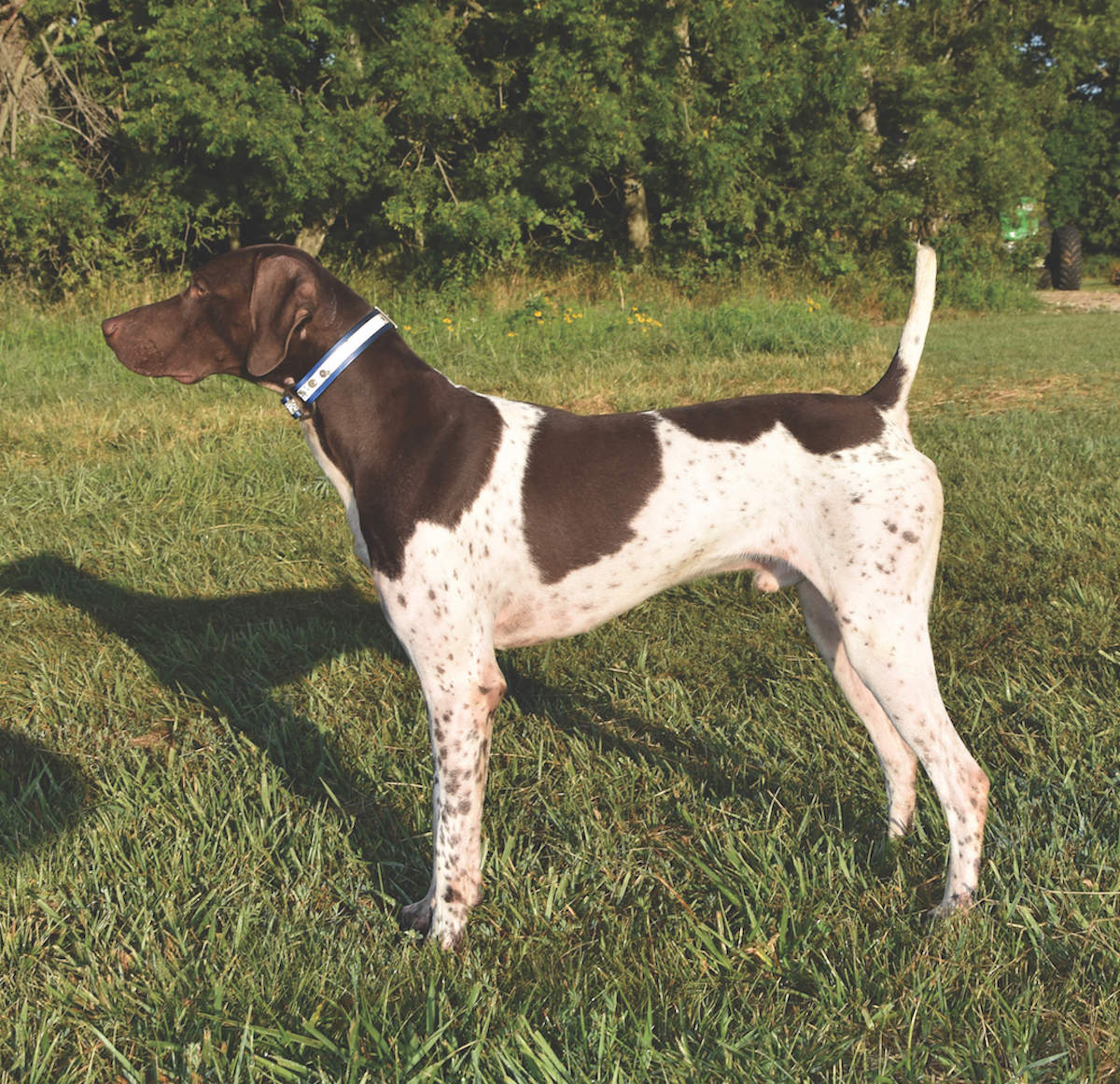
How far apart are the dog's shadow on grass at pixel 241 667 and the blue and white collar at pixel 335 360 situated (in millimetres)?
1163

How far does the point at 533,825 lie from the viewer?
9.82 feet

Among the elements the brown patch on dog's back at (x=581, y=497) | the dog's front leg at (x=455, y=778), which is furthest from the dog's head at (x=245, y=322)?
the dog's front leg at (x=455, y=778)

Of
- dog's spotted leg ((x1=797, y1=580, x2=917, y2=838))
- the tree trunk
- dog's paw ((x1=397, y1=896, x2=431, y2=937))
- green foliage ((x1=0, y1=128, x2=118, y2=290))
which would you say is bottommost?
the tree trunk

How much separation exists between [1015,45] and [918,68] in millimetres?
2930

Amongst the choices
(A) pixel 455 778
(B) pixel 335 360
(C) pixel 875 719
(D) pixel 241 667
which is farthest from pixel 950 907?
(D) pixel 241 667

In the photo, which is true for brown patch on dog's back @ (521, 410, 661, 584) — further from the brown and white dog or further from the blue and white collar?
the blue and white collar

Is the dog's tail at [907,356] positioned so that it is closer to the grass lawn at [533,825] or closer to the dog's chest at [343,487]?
the grass lawn at [533,825]

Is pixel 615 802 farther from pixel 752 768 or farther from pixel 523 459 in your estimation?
pixel 523 459

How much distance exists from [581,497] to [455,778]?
2.74ft

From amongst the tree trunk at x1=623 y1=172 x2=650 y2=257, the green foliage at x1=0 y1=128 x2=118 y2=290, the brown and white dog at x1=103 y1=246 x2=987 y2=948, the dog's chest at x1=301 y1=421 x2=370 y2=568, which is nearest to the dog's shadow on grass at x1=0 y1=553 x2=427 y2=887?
the brown and white dog at x1=103 y1=246 x2=987 y2=948

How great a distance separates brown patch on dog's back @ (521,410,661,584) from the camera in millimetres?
2793

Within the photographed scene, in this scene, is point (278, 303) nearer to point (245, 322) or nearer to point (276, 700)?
point (245, 322)

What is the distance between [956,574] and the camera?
4.59 meters

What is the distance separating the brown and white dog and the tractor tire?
27.7 metres
